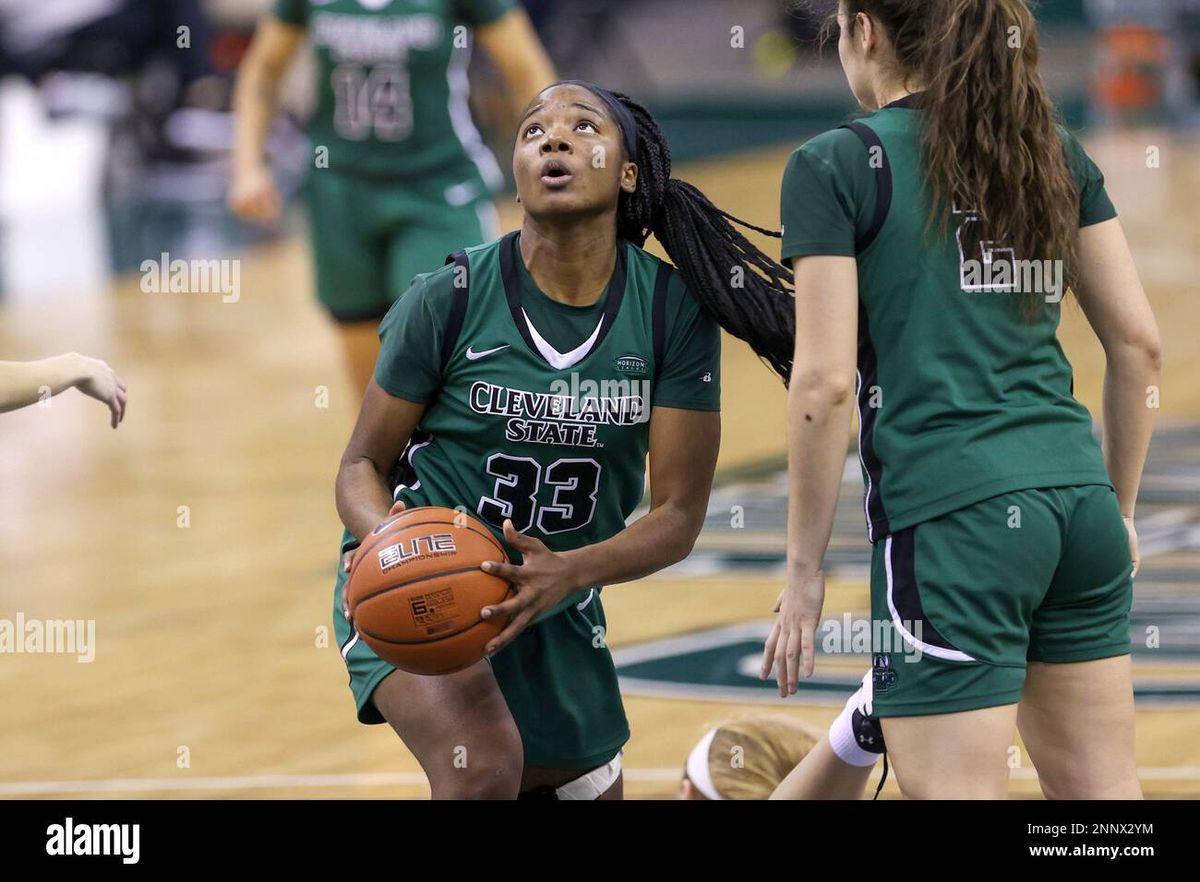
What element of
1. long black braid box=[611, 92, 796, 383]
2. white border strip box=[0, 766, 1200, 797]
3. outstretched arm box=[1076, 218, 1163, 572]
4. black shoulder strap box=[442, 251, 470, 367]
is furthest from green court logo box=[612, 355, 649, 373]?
white border strip box=[0, 766, 1200, 797]

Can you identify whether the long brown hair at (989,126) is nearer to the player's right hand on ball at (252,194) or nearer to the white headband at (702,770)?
the white headband at (702,770)

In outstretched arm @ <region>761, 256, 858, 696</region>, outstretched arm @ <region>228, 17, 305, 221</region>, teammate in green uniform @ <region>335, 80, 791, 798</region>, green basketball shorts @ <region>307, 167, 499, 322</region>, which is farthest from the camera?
outstretched arm @ <region>228, 17, 305, 221</region>

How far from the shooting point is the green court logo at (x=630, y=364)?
368 centimetres

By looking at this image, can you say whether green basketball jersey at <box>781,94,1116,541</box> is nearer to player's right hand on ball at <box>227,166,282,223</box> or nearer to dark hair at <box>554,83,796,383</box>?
dark hair at <box>554,83,796,383</box>

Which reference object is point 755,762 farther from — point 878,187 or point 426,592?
point 878,187

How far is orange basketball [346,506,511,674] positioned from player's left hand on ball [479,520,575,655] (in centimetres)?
2

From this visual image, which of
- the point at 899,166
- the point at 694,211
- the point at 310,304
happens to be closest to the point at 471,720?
the point at 694,211

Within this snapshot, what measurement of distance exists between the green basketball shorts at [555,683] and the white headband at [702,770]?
0.43m

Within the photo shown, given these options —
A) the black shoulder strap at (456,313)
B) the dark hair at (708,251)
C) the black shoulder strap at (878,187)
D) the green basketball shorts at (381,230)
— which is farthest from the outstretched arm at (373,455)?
the green basketball shorts at (381,230)

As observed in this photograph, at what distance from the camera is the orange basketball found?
3439 millimetres

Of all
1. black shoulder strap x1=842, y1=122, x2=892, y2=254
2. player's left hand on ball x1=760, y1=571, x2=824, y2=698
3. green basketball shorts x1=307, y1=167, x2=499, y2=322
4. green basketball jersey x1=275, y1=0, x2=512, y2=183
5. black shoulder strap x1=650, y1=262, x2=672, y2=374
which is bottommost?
player's left hand on ball x1=760, y1=571, x2=824, y2=698

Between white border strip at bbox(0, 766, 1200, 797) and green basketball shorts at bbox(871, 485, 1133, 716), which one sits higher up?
green basketball shorts at bbox(871, 485, 1133, 716)

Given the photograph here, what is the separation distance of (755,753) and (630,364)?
1142 millimetres
